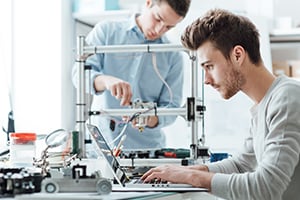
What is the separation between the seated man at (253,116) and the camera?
5.11ft

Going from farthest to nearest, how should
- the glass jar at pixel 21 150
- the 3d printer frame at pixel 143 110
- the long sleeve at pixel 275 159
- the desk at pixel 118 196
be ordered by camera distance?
the 3d printer frame at pixel 143 110 → the glass jar at pixel 21 150 → the long sleeve at pixel 275 159 → the desk at pixel 118 196

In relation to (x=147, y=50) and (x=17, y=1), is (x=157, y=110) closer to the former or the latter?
(x=147, y=50)

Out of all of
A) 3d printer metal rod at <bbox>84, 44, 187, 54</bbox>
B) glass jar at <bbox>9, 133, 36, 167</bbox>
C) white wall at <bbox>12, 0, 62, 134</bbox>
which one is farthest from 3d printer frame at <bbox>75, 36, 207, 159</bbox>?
white wall at <bbox>12, 0, 62, 134</bbox>

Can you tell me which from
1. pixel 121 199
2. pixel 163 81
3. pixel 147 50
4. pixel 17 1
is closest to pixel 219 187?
pixel 121 199

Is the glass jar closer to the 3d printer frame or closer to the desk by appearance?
the 3d printer frame

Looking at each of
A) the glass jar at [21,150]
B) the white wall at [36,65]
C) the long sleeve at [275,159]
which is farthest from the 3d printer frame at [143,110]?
the white wall at [36,65]

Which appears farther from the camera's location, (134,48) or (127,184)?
(134,48)

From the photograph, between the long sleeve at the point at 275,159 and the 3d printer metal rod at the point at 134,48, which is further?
the 3d printer metal rod at the point at 134,48

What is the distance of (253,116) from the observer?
1822mm

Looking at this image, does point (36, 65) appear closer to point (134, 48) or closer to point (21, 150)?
point (134, 48)

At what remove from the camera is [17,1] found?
3094 millimetres

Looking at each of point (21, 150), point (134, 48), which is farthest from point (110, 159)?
point (134, 48)

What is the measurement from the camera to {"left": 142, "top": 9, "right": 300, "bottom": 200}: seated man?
61.3 inches

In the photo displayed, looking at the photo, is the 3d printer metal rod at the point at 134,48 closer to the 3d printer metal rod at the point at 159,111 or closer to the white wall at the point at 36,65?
the 3d printer metal rod at the point at 159,111
